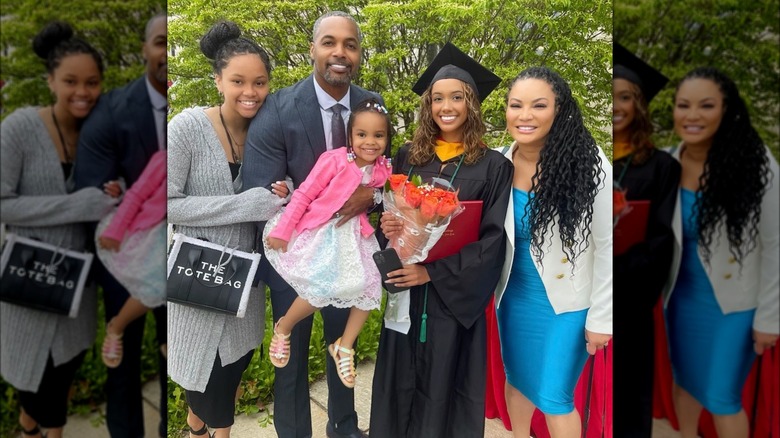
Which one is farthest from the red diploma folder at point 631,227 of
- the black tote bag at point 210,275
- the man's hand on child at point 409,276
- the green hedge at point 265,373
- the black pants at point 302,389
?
the black tote bag at point 210,275

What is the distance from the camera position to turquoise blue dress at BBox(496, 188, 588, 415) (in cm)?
242

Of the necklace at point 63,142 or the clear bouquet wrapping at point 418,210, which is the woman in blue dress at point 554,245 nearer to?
the clear bouquet wrapping at point 418,210

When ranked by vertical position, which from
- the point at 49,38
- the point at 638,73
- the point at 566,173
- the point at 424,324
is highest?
the point at 49,38

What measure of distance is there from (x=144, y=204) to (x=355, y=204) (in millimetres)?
844

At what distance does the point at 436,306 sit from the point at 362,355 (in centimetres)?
44

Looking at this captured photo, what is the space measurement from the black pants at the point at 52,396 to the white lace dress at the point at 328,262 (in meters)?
0.83

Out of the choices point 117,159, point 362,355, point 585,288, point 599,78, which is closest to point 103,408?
point 117,159

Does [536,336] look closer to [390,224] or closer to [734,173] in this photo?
[390,224]

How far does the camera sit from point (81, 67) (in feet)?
5.41

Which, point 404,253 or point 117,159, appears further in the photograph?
point 404,253

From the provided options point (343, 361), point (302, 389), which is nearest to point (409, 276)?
point (343, 361)

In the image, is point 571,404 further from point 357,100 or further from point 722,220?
point 357,100

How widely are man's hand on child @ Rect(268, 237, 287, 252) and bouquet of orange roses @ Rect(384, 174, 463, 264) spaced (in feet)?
1.54

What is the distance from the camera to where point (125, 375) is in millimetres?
1903
